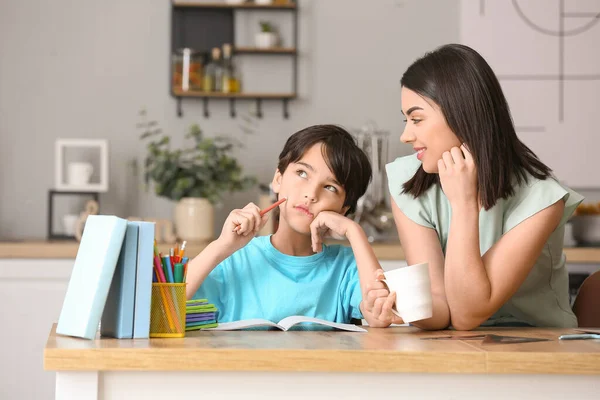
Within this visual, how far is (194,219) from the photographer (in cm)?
302

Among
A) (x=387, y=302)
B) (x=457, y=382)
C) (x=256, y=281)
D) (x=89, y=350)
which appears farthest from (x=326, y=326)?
(x=89, y=350)

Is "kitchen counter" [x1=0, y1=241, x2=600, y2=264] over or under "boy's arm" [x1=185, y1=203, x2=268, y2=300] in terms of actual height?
under

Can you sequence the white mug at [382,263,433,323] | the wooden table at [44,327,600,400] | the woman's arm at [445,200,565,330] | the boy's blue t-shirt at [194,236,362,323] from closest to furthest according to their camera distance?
the wooden table at [44,327,600,400] → the white mug at [382,263,433,323] → the woman's arm at [445,200,565,330] → the boy's blue t-shirt at [194,236,362,323]

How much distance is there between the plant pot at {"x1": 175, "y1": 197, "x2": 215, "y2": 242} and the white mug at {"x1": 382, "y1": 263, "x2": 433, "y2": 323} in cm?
184

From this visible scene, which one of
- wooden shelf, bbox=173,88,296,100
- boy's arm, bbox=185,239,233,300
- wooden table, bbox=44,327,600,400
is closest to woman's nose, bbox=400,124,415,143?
boy's arm, bbox=185,239,233,300

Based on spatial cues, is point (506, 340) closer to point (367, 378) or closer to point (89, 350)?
point (367, 378)

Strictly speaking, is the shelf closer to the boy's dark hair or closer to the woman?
the boy's dark hair

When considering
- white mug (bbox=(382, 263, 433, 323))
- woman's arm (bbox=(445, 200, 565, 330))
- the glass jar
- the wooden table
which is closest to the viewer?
the wooden table

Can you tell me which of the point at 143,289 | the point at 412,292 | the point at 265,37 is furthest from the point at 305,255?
the point at 265,37

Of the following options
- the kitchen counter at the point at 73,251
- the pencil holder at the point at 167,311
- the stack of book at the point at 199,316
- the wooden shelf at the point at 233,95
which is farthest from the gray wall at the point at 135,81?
the pencil holder at the point at 167,311

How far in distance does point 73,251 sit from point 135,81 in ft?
2.85

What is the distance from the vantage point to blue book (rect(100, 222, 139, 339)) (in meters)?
1.11

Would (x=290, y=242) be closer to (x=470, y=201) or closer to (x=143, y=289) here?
(x=470, y=201)

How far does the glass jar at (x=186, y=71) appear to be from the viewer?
3.24 m
